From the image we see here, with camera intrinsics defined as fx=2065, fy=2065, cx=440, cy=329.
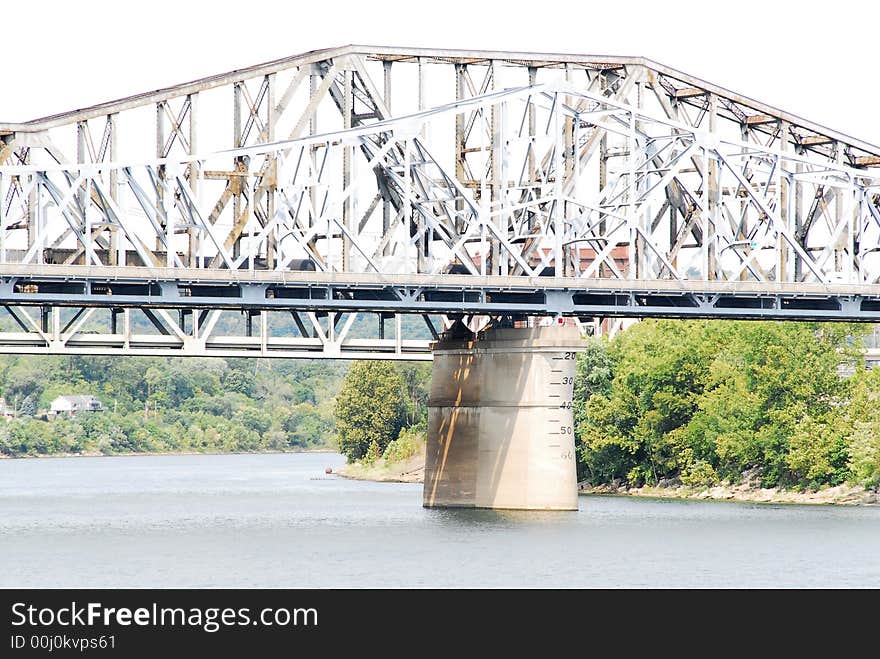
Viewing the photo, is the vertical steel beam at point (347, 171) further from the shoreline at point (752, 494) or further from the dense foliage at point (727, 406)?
the shoreline at point (752, 494)

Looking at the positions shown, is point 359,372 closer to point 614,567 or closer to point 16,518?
point 16,518

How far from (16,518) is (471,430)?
68.8ft

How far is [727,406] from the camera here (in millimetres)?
112000

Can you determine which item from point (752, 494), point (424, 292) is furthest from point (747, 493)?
point (424, 292)

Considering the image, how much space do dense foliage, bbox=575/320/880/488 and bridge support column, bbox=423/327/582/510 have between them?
18.7 metres

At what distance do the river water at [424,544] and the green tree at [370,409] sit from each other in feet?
162

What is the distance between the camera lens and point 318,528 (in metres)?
85.9

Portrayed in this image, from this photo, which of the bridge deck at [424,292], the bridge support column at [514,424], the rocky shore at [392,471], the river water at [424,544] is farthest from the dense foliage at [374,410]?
the bridge support column at [514,424]

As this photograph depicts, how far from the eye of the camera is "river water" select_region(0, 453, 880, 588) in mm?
66938

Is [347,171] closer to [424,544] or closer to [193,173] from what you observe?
[193,173]

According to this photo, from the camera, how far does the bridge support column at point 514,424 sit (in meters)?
91.6

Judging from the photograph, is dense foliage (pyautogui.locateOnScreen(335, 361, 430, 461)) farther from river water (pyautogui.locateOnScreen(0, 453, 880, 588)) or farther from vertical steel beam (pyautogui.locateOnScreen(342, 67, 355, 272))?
vertical steel beam (pyautogui.locateOnScreen(342, 67, 355, 272))

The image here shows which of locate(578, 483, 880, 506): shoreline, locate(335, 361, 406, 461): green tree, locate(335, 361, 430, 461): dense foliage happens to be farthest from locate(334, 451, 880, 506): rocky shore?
locate(335, 361, 406, 461): green tree
